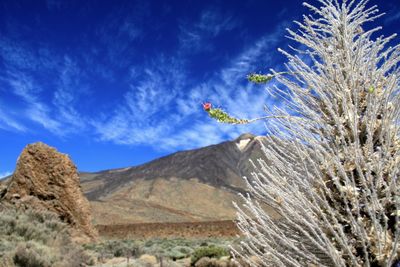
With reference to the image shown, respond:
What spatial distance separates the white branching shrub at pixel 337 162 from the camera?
7.73 ft

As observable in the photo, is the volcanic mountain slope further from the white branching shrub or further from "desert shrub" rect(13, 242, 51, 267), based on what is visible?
the white branching shrub

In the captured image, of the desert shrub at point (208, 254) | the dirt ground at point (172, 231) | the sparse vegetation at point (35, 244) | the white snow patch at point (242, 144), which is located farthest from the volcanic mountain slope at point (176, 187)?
the sparse vegetation at point (35, 244)

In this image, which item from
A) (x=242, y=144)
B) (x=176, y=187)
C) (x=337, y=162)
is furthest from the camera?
(x=242, y=144)

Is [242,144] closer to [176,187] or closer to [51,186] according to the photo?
[176,187]

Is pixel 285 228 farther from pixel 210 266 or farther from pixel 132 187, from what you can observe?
pixel 132 187

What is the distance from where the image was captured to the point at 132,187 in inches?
3364

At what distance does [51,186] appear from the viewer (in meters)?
14.3

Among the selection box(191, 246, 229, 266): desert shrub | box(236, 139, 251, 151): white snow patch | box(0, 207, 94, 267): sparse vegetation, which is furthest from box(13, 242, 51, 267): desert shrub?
box(236, 139, 251, 151): white snow patch

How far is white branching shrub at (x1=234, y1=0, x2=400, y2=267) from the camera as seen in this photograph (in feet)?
7.73

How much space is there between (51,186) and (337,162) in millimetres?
13017

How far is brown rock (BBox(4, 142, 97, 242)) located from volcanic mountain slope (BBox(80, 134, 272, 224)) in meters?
41.0

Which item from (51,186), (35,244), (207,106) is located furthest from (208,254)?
(207,106)

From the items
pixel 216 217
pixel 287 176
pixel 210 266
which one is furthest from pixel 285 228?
pixel 216 217

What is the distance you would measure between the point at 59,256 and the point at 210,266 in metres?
3.82
